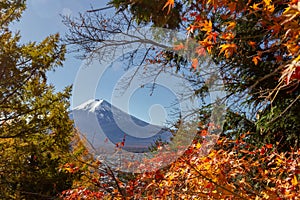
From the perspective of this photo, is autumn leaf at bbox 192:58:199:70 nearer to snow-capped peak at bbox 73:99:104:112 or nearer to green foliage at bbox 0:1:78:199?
snow-capped peak at bbox 73:99:104:112

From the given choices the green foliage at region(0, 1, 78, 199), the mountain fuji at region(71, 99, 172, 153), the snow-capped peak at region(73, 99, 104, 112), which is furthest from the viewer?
the green foliage at region(0, 1, 78, 199)

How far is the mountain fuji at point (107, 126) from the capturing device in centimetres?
425

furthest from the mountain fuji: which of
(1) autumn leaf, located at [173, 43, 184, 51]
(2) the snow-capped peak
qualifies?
(1) autumn leaf, located at [173, 43, 184, 51]

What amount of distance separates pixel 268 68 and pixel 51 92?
14.7 ft

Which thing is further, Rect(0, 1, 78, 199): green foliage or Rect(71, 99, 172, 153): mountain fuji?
Rect(0, 1, 78, 199): green foliage

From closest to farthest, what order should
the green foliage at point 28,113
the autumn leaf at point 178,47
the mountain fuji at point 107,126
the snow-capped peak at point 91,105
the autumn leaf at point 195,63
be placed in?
the mountain fuji at point 107,126
the snow-capped peak at point 91,105
the autumn leaf at point 195,63
the autumn leaf at point 178,47
the green foliage at point 28,113

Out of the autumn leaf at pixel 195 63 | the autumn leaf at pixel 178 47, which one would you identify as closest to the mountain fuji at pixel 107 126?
the autumn leaf at pixel 195 63

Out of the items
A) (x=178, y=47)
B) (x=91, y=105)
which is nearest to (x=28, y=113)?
(x=91, y=105)

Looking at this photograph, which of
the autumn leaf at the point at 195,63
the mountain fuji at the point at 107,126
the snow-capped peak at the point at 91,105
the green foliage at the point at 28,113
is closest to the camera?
the mountain fuji at the point at 107,126

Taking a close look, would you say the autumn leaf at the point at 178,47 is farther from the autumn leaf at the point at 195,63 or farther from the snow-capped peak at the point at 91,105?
the snow-capped peak at the point at 91,105

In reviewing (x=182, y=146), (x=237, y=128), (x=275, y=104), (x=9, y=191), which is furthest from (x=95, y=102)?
(x=9, y=191)

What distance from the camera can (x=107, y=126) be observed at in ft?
14.6

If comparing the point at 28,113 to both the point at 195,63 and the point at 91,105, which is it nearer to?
the point at 91,105

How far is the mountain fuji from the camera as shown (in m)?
4.25
